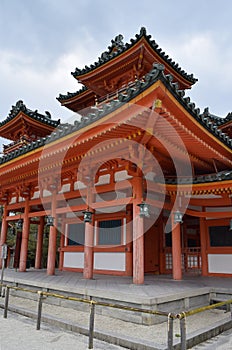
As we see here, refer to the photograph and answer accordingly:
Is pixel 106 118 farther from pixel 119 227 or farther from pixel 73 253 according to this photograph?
pixel 73 253

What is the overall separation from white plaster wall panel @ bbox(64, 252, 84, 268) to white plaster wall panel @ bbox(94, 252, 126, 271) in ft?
3.15

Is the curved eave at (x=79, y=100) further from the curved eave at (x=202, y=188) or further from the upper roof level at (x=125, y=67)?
the curved eave at (x=202, y=188)

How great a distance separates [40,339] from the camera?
443 cm

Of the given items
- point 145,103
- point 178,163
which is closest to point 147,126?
point 145,103

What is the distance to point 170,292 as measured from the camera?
5.89 metres

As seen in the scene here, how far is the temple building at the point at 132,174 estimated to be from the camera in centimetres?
573

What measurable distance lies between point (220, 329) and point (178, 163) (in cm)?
444

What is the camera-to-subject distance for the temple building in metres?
5.73

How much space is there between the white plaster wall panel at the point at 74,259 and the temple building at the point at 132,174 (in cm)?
4

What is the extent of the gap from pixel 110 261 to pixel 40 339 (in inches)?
200

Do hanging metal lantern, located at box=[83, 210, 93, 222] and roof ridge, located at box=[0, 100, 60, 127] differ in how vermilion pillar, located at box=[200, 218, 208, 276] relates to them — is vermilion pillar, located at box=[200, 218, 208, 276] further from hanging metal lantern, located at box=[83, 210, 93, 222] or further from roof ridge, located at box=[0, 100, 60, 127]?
roof ridge, located at box=[0, 100, 60, 127]

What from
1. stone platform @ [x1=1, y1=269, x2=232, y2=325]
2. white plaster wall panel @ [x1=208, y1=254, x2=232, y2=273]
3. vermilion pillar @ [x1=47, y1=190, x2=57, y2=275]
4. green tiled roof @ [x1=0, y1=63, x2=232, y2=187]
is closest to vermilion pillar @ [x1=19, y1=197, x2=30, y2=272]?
vermilion pillar @ [x1=47, y1=190, x2=57, y2=275]

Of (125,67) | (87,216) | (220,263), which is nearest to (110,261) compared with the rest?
(87,216)

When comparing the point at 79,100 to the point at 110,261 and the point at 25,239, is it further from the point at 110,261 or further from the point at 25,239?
the point at 110,261
